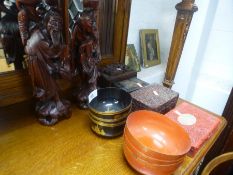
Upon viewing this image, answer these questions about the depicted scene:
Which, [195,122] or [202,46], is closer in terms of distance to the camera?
[195,122]

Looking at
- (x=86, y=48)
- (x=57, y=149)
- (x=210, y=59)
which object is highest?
(x=86, y=48)

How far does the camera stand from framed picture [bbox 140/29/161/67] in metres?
1.18

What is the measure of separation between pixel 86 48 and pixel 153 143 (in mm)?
389

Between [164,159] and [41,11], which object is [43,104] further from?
[164,159]

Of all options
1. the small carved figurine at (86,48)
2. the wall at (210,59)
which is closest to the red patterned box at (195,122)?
the small carved figurine at (86,48)

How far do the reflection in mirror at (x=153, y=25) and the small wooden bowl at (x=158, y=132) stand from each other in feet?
2.03

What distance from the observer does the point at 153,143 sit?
0.57 metres

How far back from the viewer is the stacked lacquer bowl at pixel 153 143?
1.48ft

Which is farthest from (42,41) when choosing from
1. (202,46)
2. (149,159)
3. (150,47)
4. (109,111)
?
(202,46)

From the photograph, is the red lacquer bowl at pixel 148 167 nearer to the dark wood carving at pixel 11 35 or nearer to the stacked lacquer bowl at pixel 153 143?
the stacked lacquer bowl at pixel 153 143

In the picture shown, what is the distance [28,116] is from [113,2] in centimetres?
58

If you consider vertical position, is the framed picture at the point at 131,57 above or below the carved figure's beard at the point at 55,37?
below

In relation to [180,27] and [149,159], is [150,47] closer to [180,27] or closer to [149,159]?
[180,27]

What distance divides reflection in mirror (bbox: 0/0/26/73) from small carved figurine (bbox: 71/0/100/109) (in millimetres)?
173
